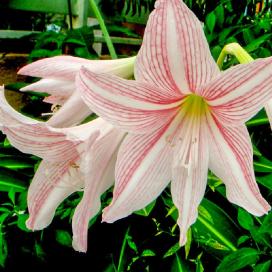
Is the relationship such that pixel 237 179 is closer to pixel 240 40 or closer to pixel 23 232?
pixel 23 232

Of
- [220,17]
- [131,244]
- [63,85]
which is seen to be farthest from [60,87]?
[220,17]

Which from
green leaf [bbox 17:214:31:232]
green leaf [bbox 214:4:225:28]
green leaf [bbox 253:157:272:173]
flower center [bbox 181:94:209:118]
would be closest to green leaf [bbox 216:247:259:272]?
green leaf [bbox 253:157:272:173]

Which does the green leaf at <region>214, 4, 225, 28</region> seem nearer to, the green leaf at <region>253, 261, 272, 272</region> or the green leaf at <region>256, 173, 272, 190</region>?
the green leaf at <region>256, 173, 272, 190</region>

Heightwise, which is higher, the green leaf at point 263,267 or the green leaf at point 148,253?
the green leaf at point 263,267

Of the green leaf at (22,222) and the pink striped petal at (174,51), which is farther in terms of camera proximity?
the green leaf at (22,222)

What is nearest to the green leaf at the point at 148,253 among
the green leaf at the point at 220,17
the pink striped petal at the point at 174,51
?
the pink striped petal at the point at 174,51

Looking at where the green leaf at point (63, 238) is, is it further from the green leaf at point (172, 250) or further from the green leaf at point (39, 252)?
the green leaf at point (172, 250)

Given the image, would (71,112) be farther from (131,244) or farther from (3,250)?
(3,250)

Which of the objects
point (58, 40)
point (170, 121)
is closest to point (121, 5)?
point (58, 40)
